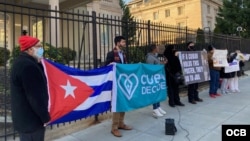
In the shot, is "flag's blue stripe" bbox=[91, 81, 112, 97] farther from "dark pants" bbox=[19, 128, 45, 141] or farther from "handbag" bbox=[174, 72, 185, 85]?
"handbag" bbox=[174, 72, 185, 85]

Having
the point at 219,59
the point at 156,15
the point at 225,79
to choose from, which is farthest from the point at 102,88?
the point at 156,15

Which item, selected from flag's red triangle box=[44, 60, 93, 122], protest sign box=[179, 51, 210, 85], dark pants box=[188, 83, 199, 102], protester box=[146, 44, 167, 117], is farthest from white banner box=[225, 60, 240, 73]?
flag's red triangle box=[44, 60, 93, 122]

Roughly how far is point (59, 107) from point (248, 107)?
19.8ft

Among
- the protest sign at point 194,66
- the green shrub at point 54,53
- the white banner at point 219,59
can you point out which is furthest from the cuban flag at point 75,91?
the white banner at point 219,59

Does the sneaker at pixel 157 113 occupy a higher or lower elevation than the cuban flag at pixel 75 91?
lower

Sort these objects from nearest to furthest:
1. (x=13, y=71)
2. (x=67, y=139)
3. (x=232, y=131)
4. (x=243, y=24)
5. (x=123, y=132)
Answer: (x=13, y=71)
(x=232, y=131)
(x=67, y=139)
(x=123, y=132)
(x=243, y=24)

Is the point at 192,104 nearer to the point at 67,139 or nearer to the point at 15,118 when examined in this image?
the point at 67,139

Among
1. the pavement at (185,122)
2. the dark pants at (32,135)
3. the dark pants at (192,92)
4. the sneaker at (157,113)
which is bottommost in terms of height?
the pavement at (185,122)

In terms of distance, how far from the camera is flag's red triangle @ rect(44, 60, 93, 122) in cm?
465

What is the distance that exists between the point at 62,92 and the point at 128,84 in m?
1.78

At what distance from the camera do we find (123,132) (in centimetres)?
603

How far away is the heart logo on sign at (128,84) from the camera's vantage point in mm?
6062

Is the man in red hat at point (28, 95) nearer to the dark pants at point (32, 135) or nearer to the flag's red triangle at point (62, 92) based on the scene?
the dark pants at point (32, 135)

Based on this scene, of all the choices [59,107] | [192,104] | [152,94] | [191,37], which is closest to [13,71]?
[59,107]
